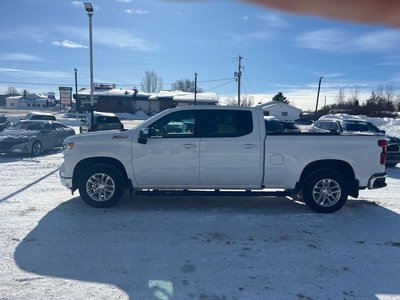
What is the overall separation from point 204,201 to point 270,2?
17.6ft

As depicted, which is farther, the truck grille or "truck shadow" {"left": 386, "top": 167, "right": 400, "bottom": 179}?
the truck grille

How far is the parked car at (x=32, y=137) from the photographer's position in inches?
494

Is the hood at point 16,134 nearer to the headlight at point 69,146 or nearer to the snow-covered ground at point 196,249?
the snow-covered ground at point 196,249

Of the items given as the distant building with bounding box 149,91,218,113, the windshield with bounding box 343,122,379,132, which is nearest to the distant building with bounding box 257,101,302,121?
the distant building with bounding box 149,91,218,113

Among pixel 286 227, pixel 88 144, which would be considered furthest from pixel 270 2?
pixel 88 144

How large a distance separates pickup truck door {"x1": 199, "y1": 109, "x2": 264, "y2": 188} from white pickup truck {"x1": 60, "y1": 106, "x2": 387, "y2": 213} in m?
0.02

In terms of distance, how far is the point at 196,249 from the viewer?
4.38 metres

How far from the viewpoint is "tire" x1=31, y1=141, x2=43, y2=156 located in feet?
43.1

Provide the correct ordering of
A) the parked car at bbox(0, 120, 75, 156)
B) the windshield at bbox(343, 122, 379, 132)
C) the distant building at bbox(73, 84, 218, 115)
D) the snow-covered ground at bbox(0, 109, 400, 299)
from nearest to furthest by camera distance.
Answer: the snow-covered ground at bbox(0, 109, 400, 299), the parked car at bbox(0, 120, 75, 156), the windshield at bbox(343, 122, 379, 132), the distant building at bbox(73, 84, 218, 115)

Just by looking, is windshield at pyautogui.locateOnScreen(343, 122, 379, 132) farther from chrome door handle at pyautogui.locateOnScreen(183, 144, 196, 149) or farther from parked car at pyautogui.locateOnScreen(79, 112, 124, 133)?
parked car at pyautogui.locateOnScreen(79, 112, 124, 133)

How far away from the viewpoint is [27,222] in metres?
5.30

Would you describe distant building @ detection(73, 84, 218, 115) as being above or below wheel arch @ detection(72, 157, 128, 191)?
above

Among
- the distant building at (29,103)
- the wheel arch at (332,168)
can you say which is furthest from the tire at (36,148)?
the distant building at (29,103)

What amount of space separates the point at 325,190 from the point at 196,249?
113 inches
